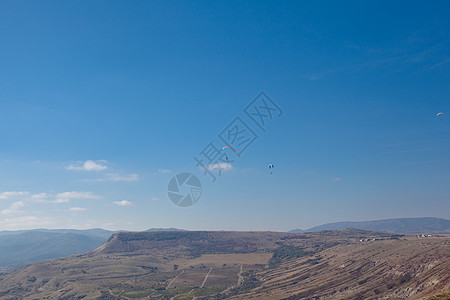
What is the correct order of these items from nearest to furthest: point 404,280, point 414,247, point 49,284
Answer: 1. point 404,280
2. point 414,247
3. point 49,284

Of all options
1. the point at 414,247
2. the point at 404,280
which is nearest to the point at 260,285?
the point at 404,280

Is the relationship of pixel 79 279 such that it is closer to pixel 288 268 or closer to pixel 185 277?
pixel 185 277

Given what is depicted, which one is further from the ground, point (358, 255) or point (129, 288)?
point (358, 255)

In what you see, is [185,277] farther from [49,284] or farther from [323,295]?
[323,295]

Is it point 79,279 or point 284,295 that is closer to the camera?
point 284,295

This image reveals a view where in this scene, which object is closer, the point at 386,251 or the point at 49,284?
the point at 386,251

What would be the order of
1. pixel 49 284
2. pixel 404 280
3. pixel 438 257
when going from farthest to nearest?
pixel 49 284 < pixel 438 257 < pixel 404 280

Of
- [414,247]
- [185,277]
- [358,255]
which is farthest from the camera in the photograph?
[185,277]

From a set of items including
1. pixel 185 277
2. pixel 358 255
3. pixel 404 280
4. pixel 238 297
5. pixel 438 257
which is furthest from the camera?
pixel 185 277

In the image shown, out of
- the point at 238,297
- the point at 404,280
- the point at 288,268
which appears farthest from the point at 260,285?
the point at 404,280
